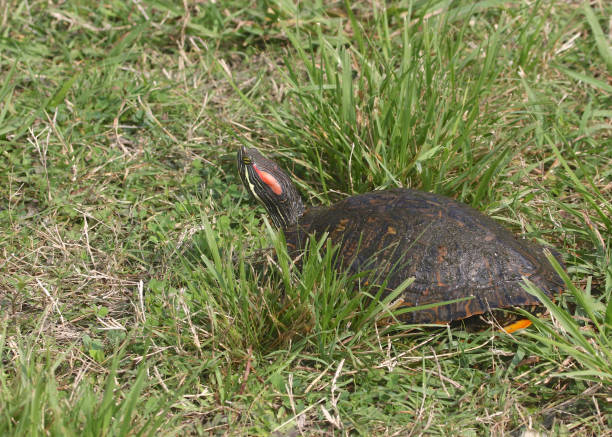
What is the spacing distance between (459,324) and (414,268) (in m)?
0.42

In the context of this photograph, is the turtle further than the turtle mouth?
No

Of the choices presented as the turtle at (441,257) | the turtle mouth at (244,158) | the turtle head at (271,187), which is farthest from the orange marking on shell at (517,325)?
the turtle mouth at (244,158)

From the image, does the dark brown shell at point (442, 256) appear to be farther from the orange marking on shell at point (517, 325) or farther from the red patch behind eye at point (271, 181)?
the red patch behind eye at point (271, 181)

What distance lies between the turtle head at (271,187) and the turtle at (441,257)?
46cm

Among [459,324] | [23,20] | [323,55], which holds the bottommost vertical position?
[459,324]

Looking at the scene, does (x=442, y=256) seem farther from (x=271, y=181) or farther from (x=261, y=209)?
(x=261, y=209)

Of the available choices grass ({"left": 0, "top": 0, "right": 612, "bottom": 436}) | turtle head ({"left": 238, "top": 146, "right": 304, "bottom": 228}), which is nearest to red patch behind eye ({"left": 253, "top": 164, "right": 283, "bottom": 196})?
turtle head ({"left": 238, "top": 146, "right": 304, "bottom": 228})

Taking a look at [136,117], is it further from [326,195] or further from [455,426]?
[455,426]

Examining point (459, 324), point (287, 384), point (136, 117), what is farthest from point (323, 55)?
point (287, 384)

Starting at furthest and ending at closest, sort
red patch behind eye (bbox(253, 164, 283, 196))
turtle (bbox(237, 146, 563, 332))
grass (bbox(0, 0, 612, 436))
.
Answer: red patch behind eye (bbox(253, 164, 283, 196)) < turtle (bbox(237, 146, 563, 332)) < grass (bbox(0, 0, 612, 436))

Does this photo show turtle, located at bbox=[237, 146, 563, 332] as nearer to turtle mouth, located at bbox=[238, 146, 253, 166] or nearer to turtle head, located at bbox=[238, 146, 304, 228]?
turtle head, located at bbox=[238, 146, 304, 228]

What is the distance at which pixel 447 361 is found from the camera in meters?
3.04

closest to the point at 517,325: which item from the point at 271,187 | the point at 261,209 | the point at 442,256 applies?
the point at 442,256

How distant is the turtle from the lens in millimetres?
3037
